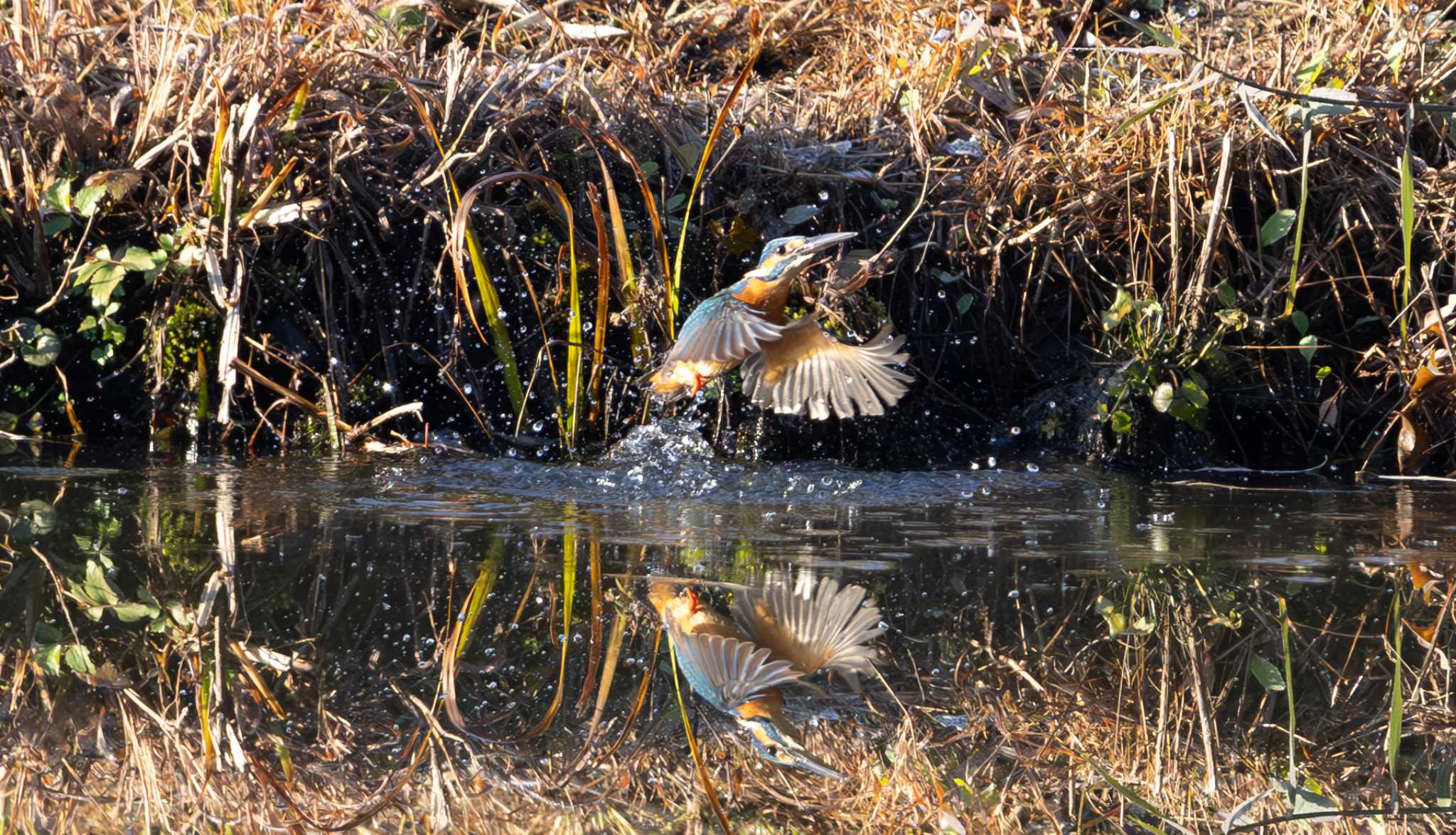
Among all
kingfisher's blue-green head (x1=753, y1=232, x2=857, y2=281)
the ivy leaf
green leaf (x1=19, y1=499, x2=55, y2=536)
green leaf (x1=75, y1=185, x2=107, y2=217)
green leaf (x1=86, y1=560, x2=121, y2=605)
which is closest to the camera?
the ivy leaf

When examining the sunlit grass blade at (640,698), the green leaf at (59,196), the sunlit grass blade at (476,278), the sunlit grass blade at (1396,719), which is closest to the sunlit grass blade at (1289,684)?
the sunlit grass blade at (1396,719)

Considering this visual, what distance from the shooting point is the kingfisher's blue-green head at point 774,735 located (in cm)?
184

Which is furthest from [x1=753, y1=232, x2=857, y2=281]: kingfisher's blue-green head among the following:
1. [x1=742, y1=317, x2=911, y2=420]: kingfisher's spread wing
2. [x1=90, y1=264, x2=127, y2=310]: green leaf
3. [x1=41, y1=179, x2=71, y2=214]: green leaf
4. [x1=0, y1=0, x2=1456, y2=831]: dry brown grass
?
[x1=41, y1=179, x2=71, y2=214]: green leaf

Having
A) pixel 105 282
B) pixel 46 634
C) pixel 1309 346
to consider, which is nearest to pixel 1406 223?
pixel 1309 346

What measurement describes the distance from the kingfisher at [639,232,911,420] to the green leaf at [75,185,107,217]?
61.2 inches

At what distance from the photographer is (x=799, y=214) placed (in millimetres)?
4152

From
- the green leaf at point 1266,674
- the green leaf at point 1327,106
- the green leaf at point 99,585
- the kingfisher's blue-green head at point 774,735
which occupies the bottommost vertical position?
the kingfisher's blue-green head at point 774,735

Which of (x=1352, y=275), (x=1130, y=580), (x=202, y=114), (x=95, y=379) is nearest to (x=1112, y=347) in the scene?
(x=1352, y=275)

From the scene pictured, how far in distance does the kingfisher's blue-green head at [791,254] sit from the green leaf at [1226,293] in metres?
1.24

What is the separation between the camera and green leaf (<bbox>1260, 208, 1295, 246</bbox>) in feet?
13.2

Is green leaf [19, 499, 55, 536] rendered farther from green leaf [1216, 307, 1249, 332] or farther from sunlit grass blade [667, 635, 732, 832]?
green leaf [1216, 307, 1249, 332]

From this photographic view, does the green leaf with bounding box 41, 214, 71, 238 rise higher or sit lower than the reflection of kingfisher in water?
higher

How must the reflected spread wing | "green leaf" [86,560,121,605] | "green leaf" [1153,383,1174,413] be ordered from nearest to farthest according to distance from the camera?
"green leaf" [86,560,121,605], the reflected spread wing, "green leaf" [1153,383,1174,413]

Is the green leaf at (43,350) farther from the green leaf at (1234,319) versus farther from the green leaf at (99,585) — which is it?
the green leaf at (1234,319)
